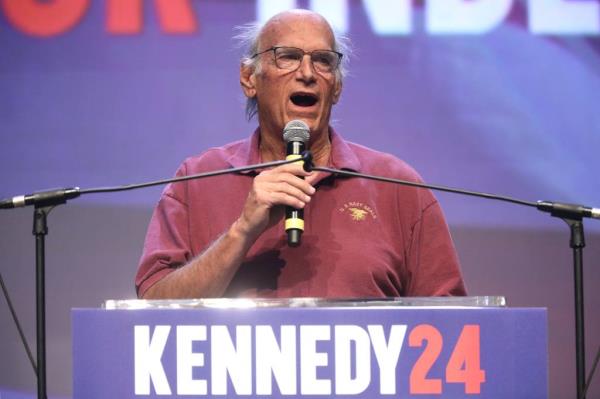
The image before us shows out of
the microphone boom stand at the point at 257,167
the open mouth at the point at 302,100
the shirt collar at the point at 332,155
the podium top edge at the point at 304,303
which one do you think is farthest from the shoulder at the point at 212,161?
the podium top edge at the point at 304,303

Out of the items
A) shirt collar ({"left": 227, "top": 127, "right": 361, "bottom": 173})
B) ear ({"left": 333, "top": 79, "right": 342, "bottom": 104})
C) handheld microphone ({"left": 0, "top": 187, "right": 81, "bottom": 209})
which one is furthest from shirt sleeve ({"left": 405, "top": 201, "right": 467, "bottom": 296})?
handheld microphone ({"left": 0, "top": 187, "right": 81, "bottom": 209})

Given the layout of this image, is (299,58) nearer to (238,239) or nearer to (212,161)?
(212,161)

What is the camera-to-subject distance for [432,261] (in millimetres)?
2535

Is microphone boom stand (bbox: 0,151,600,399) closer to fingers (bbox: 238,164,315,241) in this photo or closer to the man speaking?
fingers (bbox: 238,164,315,241)

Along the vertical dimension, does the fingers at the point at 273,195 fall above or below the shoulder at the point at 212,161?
below

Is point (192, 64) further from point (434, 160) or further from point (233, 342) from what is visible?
point (233, 342)

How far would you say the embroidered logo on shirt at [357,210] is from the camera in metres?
2.50

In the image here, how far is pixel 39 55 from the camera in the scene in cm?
339

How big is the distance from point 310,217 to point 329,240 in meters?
0.09

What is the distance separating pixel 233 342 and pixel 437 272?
0.96m

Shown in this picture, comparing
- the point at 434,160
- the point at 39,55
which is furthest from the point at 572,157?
the point at 39,55

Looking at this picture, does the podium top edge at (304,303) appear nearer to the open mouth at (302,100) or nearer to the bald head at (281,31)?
the open mouth at (302,100)

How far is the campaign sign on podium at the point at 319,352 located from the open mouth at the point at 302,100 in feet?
3.03

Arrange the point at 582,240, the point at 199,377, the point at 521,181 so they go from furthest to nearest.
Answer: the point at 521,181 → the point at 582,240 → the point at 199,377
